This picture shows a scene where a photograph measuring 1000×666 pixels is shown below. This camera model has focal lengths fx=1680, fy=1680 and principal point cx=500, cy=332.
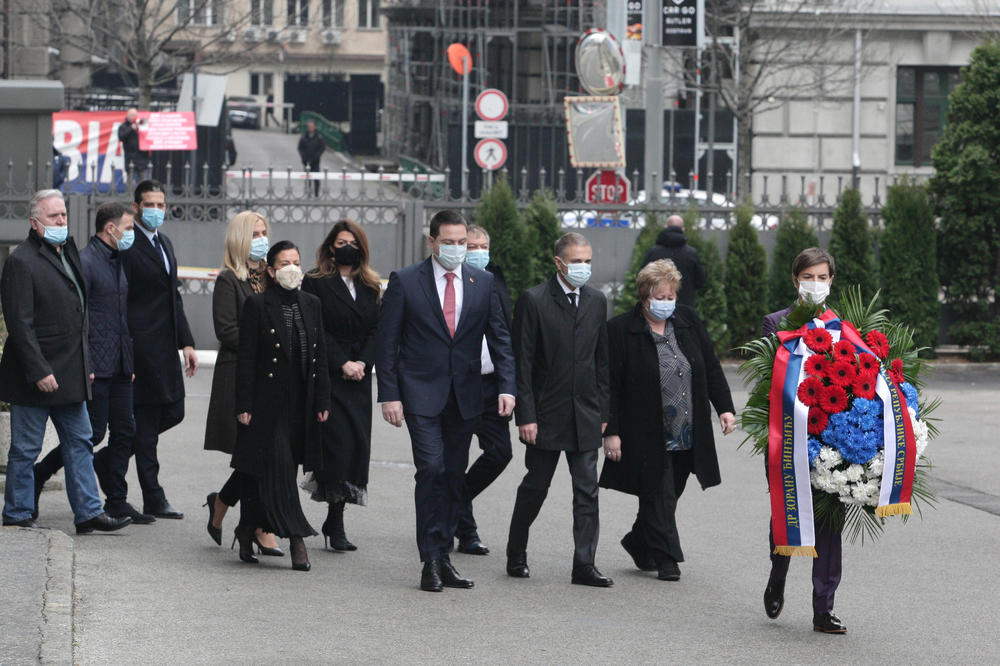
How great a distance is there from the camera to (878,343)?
7672mm

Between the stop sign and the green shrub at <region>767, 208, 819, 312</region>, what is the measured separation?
205cm

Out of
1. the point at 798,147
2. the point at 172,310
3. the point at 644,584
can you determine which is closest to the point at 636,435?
the point at 644,584

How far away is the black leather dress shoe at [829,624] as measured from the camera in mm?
7645

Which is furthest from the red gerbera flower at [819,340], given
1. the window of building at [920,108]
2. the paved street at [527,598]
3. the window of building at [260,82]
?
the window of building at [260,82]

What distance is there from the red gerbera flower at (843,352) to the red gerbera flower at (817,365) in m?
0.05

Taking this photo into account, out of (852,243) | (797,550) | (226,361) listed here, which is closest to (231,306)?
(226,361)

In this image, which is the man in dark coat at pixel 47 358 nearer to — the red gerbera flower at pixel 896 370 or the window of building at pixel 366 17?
the red gerbera flower at pixel 896 370

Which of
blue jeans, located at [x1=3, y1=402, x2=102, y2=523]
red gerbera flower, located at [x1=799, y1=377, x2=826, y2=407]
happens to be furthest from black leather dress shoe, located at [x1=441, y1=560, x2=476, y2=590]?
blue jeans, located at [x1=3, y1=402, x2=102, y2=523]

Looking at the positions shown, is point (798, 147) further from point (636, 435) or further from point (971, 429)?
point (636, 435)

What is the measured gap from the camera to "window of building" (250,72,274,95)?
91438 millimetres

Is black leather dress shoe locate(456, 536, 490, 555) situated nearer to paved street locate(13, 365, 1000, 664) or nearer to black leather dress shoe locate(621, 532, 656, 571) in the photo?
paved street locate(13, 365, 1000, 664)

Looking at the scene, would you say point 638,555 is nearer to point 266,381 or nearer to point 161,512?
point 266,381

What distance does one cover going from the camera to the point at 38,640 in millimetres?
6703

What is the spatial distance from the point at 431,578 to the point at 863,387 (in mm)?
2400
